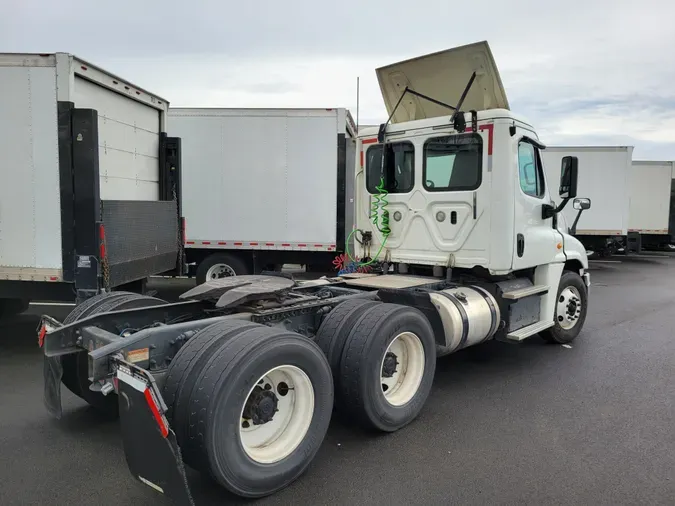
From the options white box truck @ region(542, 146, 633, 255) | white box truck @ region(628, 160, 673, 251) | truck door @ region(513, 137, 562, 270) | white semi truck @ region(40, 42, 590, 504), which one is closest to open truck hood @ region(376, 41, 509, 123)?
white semi truck @ region(40, 42, 590, 504)

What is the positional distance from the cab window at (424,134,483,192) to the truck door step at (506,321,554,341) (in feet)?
5.36

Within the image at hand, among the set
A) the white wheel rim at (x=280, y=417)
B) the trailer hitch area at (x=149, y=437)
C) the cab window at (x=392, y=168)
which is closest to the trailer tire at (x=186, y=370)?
the trailer hitch area at (x=149, y=437)

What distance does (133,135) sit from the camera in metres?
7.24

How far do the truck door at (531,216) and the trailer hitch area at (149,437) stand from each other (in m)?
4.17

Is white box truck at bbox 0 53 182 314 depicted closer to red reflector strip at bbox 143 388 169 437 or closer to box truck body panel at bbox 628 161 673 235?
red reflector strip at bbox 143 388 169 437

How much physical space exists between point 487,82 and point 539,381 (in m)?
3.21

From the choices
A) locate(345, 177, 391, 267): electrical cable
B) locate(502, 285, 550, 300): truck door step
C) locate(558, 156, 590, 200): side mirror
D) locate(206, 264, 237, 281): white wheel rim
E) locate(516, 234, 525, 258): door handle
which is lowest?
locate(206, 264, 237, 281): white wheel rim

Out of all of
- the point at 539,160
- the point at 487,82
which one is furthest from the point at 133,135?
the point at 539,160

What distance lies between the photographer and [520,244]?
585 centimetres

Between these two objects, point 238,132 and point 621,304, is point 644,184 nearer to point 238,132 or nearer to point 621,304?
point 621,304

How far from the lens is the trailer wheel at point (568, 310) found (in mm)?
6996

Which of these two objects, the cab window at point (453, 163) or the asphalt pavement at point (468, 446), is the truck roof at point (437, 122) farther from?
the asphalt pavement at point (468, 446)

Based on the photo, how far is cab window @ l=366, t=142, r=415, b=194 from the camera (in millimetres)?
6234

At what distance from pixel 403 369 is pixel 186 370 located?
207 centimetres
